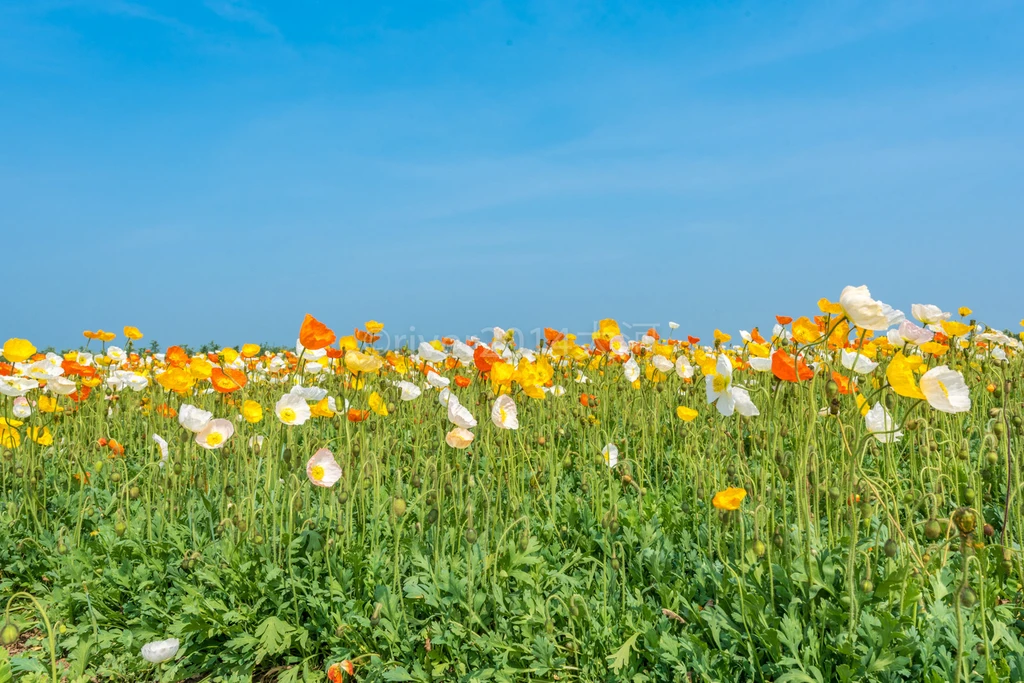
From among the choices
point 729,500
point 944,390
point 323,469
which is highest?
point 944,390

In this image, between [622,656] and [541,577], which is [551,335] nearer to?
[541,577]

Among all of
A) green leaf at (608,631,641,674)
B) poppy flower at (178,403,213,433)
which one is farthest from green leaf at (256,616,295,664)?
green leaf at (608,631,641,674)

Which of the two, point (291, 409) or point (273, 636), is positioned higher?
point (291, 409)

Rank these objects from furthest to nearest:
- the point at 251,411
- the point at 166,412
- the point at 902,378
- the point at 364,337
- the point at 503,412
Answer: the point at 166,412
the point at 364,337
the point at 251,411
the point at 503,412
the point at 902,378

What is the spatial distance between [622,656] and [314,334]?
69.3 inches

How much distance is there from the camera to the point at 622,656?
2500 millimetres

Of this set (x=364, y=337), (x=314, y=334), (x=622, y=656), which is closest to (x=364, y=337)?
(x=364, y=337)

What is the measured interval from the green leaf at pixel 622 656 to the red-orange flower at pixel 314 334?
1.67 m

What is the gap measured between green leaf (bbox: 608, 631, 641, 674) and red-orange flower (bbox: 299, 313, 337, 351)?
1.67 metres

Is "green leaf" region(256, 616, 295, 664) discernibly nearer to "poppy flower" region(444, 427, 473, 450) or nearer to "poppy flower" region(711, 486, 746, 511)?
"poppy flower" region(444, 427, 473, 450)

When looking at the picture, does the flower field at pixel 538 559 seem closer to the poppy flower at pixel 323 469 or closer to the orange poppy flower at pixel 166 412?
the poppy flower at pixel 323 469

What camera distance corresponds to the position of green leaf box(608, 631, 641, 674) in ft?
8.15

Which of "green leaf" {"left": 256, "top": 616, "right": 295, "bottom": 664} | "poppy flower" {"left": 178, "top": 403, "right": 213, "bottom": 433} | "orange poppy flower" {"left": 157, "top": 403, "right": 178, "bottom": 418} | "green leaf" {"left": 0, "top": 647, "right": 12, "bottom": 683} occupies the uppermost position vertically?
"orange poppy flower" {"left": 157, "top": 403, "right": 178, "bottom": 418}

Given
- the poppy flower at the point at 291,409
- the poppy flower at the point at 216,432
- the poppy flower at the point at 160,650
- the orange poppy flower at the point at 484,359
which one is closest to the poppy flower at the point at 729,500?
the orange poppy flower at the point at 484,359
